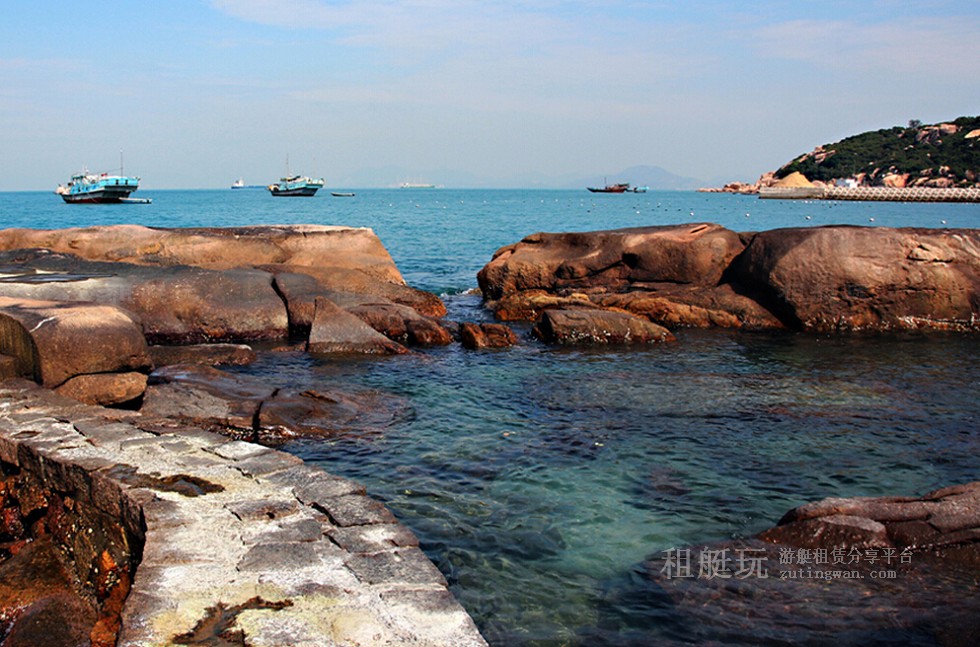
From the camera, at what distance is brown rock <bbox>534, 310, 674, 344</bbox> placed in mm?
17000

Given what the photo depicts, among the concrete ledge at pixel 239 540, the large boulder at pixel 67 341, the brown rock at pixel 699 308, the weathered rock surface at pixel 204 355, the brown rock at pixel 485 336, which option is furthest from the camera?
the brown rock at pixel 699 308

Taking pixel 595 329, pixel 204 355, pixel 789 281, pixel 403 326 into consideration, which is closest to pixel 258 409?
pixel 204 355

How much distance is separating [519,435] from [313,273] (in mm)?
9972

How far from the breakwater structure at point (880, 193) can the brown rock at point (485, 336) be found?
104749 millimetres

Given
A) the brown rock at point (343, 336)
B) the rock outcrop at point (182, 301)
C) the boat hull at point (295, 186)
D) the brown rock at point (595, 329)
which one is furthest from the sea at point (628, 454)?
the boat hull at point (295, 186)

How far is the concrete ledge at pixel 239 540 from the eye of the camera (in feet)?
14.3

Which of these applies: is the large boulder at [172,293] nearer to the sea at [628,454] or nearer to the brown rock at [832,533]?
the sea at [628,454]

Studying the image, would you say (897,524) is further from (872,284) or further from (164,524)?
(872,284)

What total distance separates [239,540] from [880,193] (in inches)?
4676

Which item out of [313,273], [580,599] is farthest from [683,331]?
[580,599]

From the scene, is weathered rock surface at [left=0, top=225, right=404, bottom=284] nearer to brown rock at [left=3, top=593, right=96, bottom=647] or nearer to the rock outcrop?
the rock outcrop

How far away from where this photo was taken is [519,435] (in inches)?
405

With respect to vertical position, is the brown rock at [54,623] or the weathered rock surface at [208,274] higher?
the weathered rock surface at [208,274]

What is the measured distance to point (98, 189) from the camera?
95000 mm
